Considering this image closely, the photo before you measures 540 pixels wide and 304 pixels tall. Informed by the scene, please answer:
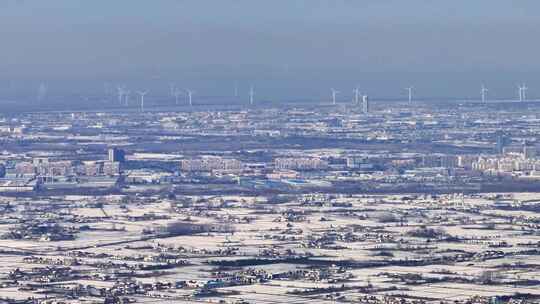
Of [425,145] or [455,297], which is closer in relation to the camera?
[455,297]

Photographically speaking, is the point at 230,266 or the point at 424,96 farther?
the point at 424,96

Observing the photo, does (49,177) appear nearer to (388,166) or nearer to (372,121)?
(388,166)

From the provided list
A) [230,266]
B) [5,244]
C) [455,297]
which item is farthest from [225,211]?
[455,297]

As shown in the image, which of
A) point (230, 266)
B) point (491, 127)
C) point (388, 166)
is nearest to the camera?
point (230, 266)

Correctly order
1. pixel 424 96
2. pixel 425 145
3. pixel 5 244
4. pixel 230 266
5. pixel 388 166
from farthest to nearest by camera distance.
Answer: pixel 424 96, pixel 425 145, pixel 388 166, pixel 5 244, pixel 230 266

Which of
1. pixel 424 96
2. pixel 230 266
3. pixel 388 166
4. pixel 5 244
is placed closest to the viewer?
pixel 230 266

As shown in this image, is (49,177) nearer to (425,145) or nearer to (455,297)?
(425,145)

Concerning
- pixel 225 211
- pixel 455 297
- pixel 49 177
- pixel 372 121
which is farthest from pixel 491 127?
pixel 455 297

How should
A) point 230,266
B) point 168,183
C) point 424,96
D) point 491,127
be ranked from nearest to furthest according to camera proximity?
point 230,266 → point 168,183 → point 491,127 → point 424,96

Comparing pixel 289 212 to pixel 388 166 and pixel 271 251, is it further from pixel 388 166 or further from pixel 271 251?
pixel 388 166
